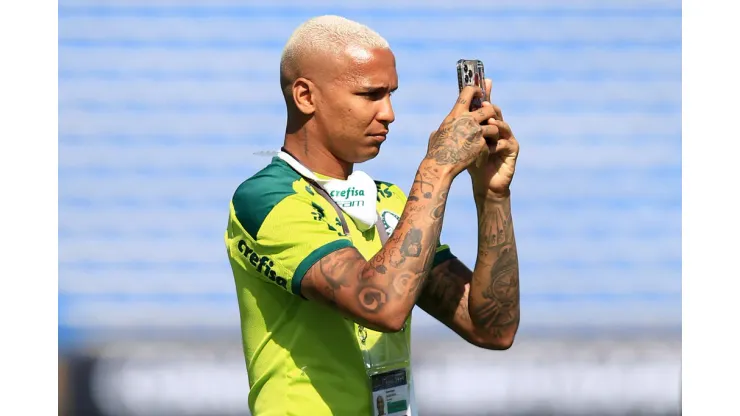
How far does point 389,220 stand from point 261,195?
375mm

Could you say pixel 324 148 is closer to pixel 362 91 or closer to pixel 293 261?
pixel 362 91

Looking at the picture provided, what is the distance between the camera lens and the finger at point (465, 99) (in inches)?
87.7

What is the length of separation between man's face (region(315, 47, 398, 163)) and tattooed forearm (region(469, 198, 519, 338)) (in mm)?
306

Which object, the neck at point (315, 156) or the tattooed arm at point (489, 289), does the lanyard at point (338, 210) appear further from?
the tattooed arm at point (489, 289)

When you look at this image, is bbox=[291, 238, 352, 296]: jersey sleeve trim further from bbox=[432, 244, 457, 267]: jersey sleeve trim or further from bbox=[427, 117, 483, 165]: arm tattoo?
bbox=[432, 244, 457, 267]: jersey sleeve trim

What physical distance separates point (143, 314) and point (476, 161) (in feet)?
14.4

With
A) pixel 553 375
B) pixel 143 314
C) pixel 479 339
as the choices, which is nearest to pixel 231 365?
pixel 143 314

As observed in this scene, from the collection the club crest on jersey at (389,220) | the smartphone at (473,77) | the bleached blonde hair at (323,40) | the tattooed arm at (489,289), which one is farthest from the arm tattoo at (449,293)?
the bleached blonde hair at (323,40)

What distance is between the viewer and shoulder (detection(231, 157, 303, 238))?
7.16 feet

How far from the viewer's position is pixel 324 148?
2.36m

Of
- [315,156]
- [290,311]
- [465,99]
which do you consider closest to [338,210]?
[315,156]

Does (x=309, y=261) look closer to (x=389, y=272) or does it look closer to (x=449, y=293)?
(x=389, y=272)

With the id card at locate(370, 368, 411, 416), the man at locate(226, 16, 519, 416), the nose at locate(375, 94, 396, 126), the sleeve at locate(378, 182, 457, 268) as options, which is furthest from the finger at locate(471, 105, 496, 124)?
the id card at locate(370, 368, 411, 416)

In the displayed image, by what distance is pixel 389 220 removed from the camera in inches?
96.5
